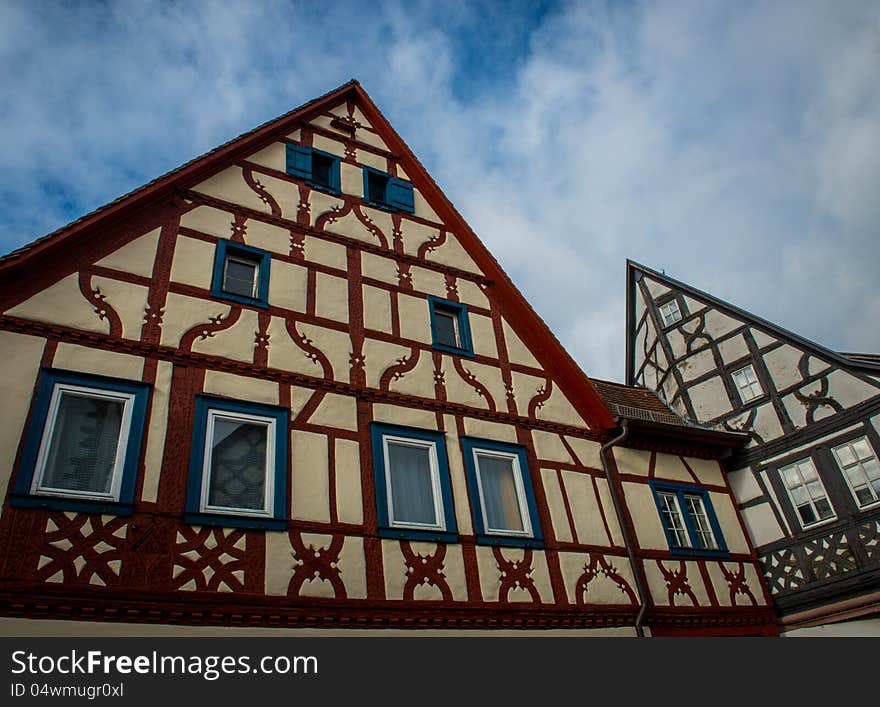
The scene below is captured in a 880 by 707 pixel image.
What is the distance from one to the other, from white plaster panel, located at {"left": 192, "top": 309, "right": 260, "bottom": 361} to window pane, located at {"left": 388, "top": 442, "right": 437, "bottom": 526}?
246cm

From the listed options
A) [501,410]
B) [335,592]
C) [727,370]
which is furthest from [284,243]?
[727,370]

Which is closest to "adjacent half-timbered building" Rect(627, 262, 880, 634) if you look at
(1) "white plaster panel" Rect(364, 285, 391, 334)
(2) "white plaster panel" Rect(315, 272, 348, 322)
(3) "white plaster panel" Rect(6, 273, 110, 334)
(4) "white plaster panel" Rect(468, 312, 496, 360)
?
(4) "white plaster panel" Rect(468, 312, 496, 360)

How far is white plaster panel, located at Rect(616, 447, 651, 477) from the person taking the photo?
1240 centimetres

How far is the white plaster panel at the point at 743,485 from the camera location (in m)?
13.9

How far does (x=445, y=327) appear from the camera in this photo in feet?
40.6

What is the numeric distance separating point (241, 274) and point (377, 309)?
2.23m

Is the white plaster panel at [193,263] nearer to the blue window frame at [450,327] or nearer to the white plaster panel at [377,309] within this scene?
the white plaster panel at [377,309]

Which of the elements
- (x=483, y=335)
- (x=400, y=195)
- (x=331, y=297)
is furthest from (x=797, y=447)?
(x=331, y=297)

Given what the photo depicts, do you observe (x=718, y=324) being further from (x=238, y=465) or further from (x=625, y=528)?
(x=238, y=465)

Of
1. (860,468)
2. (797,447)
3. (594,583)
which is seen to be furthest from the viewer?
(797,447)

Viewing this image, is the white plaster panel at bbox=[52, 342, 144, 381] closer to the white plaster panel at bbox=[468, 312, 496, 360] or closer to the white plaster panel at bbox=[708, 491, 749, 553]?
the white plaster panel at bbox=[468, 312, 496, 360]

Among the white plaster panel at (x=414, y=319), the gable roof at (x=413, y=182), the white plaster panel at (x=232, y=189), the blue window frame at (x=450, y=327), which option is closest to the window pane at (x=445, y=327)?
the blue window frame at (x=450, y=327)

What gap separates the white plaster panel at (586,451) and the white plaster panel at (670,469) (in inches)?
56.6

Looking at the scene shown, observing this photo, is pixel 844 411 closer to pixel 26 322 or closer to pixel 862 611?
pixel 862 611
